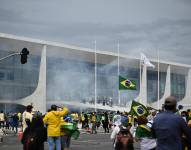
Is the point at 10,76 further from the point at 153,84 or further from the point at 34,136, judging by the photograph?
the point at 34,136

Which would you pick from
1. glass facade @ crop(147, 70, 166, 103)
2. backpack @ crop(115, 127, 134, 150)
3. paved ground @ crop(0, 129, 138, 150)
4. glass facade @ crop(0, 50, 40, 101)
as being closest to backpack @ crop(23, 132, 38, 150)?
backpack @ crop(115, 127, 134, 150)

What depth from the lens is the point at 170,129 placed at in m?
5.84

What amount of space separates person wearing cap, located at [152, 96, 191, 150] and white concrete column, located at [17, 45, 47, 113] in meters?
47.4

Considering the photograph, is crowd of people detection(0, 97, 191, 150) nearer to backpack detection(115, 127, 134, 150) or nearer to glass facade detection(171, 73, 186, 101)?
backpack detection(115, 127, 134, 150)

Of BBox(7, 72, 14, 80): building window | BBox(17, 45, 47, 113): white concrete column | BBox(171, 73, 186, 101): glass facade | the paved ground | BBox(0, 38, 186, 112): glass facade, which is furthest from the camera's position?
BBox(171, 73, 186, 101): glass facade

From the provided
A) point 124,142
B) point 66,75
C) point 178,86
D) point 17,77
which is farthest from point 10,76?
point 124,142

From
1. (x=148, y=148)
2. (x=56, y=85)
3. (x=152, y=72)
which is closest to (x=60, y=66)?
(x=56, y=85)

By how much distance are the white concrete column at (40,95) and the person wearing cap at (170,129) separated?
47444 mm

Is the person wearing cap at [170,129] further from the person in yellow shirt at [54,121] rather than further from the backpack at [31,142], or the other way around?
the person in yellow shirt at [54,121]

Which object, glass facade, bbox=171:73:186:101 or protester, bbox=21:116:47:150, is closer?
protester, bbox=21:116:47:150

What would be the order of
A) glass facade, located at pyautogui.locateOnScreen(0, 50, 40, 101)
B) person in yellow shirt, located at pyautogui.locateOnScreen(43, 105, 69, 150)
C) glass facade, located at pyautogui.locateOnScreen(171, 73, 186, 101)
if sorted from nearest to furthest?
person in yellow shirt, located at pyautogui.locateOnScreen(43, 105, 69, 150) < glass facade, located at pyautogui.locateOnScreen(0, 50, 40, 101) < glass facade, located at pyautogui.locateOnScreen(171, 73, 186, 101)

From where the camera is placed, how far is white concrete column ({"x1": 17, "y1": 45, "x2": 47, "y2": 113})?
5344cm

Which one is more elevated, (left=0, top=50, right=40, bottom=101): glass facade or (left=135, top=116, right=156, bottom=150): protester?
(left=0, top=50, right=40, bottom=101): glass facade

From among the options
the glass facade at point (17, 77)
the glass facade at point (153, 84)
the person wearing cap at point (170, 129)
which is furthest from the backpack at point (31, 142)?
the glass facade at point (153, 84)
